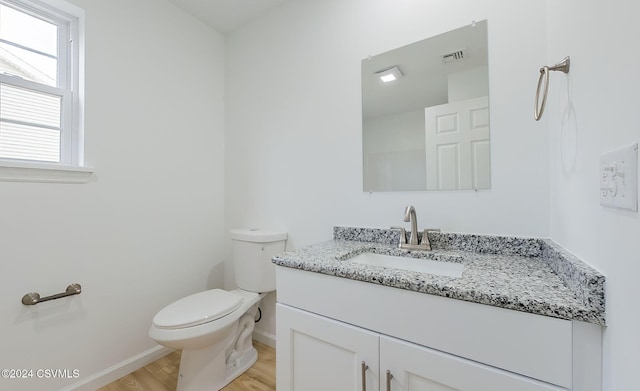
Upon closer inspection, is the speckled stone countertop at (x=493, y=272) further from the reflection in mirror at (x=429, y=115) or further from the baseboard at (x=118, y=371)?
the baseboard at (x=118, y=371)

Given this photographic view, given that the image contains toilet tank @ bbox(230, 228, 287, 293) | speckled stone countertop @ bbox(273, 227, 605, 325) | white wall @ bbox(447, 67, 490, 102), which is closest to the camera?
speckled stone countertop @ bbox(273, 227, 605, 325)

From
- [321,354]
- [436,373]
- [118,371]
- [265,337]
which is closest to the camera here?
[436,373]

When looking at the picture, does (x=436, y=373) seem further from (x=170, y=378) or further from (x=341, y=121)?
(x=170, y=378)

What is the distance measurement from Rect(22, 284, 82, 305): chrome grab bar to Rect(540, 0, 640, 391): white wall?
6.65ft

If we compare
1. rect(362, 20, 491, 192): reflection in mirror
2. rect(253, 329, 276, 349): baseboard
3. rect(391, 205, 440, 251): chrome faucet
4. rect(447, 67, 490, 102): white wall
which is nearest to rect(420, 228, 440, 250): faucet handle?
rect(391, 205, 440, 251): chrome faucet

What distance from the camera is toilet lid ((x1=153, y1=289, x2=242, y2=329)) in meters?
1.25

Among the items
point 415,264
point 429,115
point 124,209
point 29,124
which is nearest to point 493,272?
point 415,264

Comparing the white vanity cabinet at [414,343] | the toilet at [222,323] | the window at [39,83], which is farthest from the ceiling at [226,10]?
the white vanity cabinet at [414,343]

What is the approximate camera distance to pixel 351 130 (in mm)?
1489

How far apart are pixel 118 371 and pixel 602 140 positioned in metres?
2.32

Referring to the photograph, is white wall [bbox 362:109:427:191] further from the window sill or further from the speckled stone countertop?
the window sill

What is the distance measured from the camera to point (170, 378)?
153 centimetres

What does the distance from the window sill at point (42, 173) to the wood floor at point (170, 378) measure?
1153 millimetres

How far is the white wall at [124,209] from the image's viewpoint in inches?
49.2
